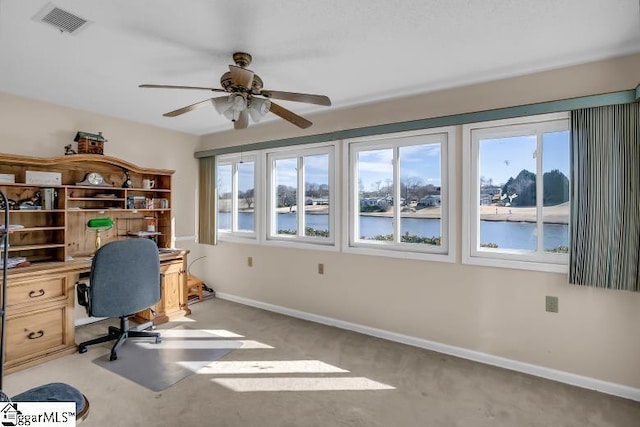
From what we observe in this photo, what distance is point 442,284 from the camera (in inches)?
123

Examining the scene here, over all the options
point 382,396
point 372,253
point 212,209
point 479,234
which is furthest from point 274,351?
point 212,209

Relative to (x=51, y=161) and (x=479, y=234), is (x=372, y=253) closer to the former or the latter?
(x=479, y=234)

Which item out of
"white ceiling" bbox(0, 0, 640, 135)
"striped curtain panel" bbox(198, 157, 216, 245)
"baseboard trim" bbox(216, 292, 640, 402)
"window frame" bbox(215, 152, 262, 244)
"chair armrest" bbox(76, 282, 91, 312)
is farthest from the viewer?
"striped curtain panel" bbox(198, 157, 216, 245)

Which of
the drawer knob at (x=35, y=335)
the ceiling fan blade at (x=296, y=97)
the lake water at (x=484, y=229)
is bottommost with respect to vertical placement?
the drawer knob at (x=35, y=335)

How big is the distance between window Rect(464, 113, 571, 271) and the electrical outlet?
236 mm

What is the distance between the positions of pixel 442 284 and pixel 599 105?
1.83m

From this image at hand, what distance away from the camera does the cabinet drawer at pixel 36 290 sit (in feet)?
8.99

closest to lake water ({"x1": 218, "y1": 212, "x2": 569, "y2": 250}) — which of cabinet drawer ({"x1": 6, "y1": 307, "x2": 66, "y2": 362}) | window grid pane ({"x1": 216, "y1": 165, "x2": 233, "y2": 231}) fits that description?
window grid pane ({"x1": 216, "y1": 165, "x2": 233, "y2": 231})

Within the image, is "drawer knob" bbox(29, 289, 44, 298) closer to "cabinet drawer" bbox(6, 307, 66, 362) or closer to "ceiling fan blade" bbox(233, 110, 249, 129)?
"cabinet drawer" bbox(6, 307, 66, 362)

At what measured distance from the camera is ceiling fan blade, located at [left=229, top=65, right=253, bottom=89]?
2002 mm

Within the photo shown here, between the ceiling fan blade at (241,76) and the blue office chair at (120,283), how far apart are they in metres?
1.80

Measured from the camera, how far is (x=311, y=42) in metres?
2.26

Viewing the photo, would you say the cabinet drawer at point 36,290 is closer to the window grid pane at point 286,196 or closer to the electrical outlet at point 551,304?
the window grid pane at point 286,196

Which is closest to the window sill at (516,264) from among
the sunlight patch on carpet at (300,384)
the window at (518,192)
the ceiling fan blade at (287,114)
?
the window at (518,192)
